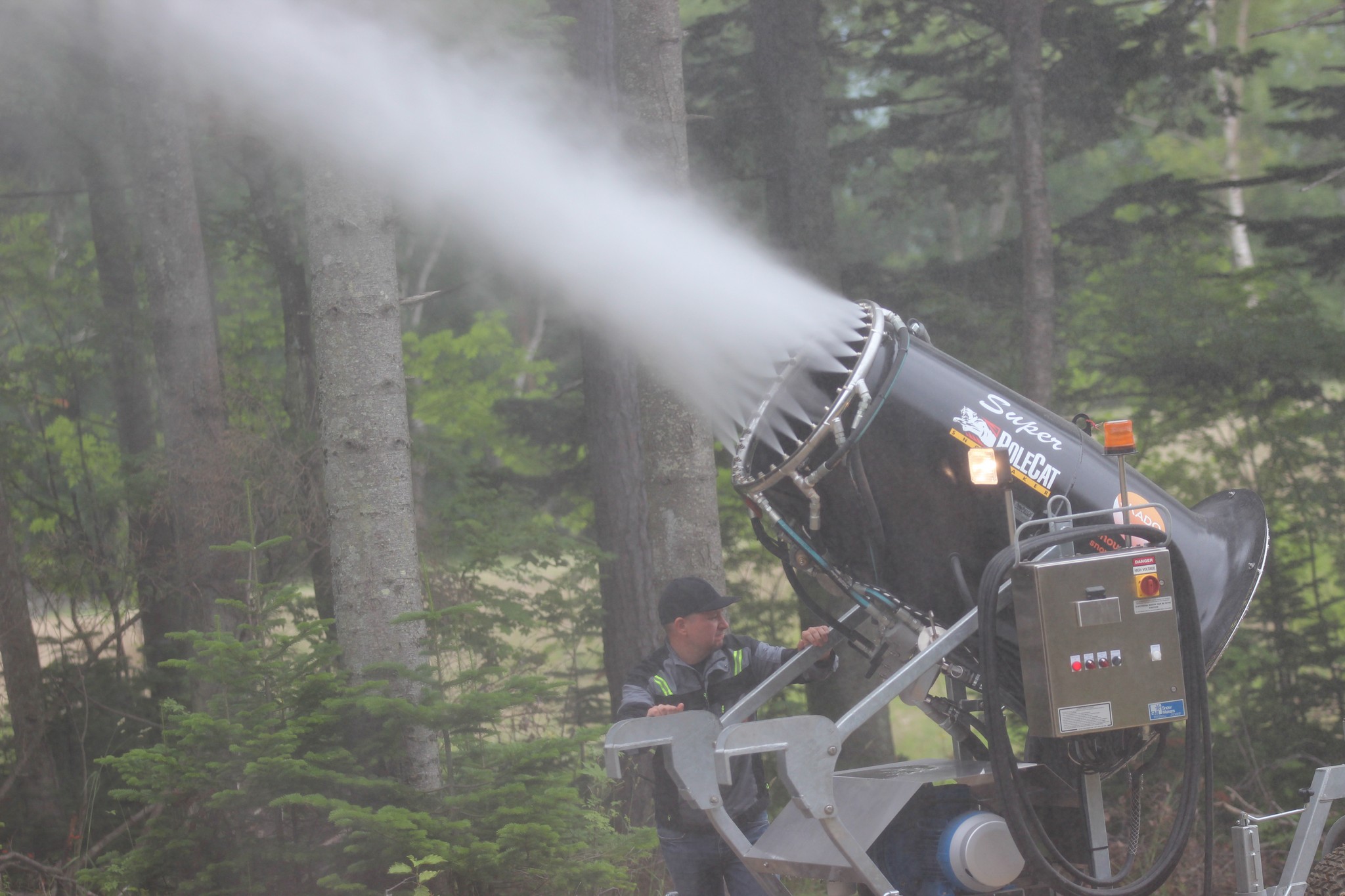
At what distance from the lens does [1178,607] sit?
13.0 ft

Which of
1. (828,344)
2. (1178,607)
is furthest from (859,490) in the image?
(1178,607)

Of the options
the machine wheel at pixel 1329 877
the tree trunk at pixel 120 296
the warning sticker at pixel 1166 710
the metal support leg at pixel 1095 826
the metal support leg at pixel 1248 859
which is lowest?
the machine wheel at pixel 1329 877

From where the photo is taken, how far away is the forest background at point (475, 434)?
206 inches

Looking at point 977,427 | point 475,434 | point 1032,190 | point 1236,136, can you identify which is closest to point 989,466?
point 977,427

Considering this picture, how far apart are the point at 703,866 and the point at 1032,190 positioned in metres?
9.51

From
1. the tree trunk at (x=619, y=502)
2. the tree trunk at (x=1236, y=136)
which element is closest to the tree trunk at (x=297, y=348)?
the tree trunk at (x=619, y=502)

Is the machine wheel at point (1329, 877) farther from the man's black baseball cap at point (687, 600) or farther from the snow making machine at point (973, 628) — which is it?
the man's black baseball cap at point (687, 600)

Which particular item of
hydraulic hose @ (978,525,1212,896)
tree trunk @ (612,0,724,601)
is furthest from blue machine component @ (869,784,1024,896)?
tree trunk @ (612,0,724,601)

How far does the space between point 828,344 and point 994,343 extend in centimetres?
1028

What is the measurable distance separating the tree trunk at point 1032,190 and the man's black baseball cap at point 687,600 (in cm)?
832

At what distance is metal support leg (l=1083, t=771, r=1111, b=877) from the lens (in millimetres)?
4035

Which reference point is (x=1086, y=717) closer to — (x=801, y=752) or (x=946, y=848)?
(x=946, y=848)

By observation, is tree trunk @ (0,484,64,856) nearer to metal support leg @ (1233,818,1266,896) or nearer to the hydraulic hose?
the hydraulic hose

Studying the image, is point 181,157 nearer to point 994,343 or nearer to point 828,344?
point 828,344
